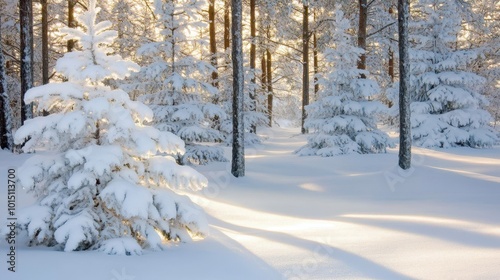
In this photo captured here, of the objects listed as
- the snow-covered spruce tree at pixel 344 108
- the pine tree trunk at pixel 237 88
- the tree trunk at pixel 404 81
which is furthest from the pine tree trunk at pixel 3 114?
the tree trunk at pixel 404 81

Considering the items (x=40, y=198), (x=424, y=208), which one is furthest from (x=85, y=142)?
(x=424, y=208)

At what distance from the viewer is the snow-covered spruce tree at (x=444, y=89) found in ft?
63.4

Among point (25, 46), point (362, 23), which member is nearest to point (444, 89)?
point (362, 23)

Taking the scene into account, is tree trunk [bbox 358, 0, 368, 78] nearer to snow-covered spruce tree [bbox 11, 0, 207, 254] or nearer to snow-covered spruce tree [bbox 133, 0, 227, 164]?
snow-covered spruce tree [bbox 133, 0, 227, 164]

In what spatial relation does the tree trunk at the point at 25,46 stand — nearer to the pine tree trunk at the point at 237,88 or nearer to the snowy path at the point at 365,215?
the snowy path at the point at 365,215

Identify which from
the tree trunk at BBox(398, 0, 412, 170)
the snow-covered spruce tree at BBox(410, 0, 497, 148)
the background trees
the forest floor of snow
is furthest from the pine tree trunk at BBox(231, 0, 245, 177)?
the snow-covered spruce tree at BBox(410, 0, 497, 148)

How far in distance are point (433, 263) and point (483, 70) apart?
26.2 m

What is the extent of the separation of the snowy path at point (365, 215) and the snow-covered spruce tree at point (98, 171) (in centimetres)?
140

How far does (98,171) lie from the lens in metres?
5.05

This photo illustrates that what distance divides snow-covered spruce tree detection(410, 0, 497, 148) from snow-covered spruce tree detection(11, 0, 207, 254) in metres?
16.2

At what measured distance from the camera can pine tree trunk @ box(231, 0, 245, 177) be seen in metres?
12.0

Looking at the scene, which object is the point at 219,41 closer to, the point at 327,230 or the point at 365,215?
the point at 365,215

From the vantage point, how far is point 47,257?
462 centimetres

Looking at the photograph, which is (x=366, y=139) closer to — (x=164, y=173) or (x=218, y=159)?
(x=218, y=159)
